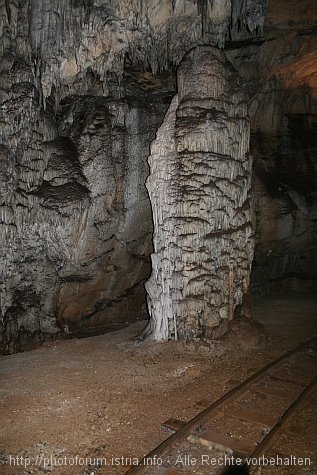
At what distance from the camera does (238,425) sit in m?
4.84

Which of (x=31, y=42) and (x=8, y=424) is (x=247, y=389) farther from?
(x=31, y=42)

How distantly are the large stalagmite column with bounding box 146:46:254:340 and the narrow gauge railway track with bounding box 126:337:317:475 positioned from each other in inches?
81.6

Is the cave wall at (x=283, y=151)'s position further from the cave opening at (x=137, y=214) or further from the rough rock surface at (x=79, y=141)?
the rough rock surface at (x=79, y=141)

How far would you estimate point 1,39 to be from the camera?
402 inches

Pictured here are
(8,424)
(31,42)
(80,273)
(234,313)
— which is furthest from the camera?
(80,273)

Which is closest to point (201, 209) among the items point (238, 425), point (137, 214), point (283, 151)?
point (137, 214)

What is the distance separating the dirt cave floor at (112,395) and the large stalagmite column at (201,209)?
2.44 feet

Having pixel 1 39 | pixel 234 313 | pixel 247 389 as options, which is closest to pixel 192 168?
pixel 234 313

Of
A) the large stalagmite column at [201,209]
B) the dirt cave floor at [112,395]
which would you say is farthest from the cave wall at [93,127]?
the dirt cave floor at [112,395]

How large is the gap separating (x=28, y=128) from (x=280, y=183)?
850cm

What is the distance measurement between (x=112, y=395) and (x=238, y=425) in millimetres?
1931

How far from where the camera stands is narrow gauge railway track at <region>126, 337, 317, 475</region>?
4.13 metres

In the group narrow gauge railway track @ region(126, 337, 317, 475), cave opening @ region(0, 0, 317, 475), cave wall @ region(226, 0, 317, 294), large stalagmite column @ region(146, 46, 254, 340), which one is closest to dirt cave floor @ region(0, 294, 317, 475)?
cave opening @ region(0, 0, 317, 475)

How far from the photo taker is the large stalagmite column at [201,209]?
824 centimetres
